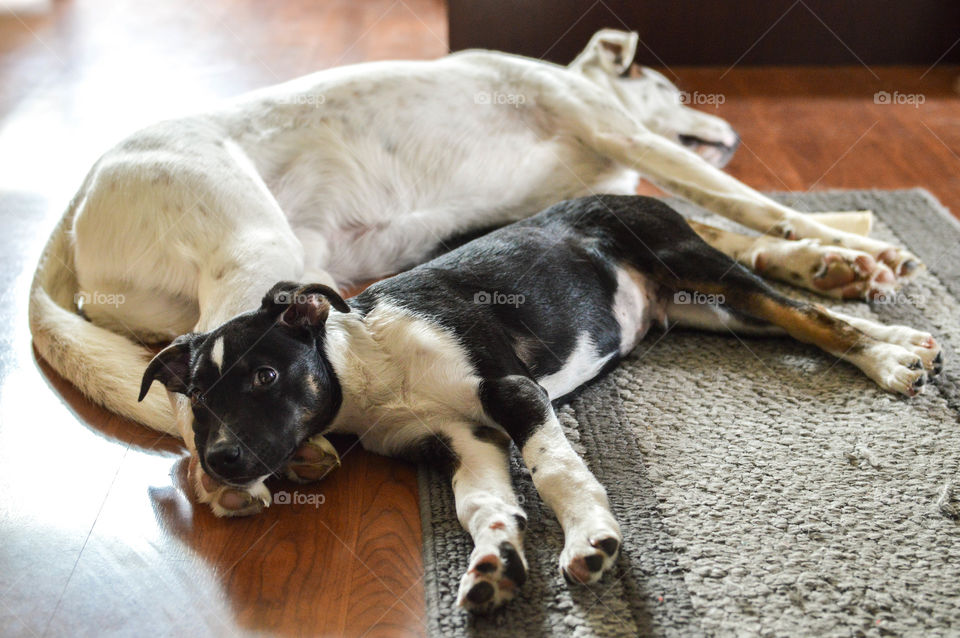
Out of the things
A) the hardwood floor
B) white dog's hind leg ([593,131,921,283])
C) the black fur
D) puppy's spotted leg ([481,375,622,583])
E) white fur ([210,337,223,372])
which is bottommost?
the hardwood floor

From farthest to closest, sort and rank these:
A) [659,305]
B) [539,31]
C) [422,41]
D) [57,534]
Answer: [422,41] < [539,31] < [659,305] < [57,534]

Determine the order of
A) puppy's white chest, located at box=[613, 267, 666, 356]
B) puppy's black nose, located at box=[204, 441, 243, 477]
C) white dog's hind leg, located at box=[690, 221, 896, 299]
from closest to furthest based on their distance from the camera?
1. puppy's black nose, located at box=[204, 441, 243, 477]
2. puppy's white chest, located at box=[613, 267, 666, 356]
3. white dog's hind leg, located at box=[690, 221, 896, 299]

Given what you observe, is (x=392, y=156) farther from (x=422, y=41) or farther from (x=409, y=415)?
(x=422, y=41)

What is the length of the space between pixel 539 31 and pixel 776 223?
7.02 feet

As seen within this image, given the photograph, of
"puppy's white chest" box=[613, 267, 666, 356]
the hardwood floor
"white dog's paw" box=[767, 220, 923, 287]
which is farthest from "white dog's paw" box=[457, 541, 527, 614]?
"white dog's paw" box=[767, 220, 923, 287]

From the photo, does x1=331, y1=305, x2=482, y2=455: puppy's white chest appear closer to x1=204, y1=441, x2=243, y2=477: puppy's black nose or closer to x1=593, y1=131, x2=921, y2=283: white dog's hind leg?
x1=204, y1=441, x2=243, y2=477: puppy's black nose

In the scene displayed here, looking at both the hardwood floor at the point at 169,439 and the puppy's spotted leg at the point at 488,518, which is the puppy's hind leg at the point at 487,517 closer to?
the puppy's spotted leg at the point at 488,518

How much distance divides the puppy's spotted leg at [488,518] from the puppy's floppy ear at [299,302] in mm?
414

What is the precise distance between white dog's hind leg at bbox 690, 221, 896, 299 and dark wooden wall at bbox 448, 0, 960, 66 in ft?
7.13

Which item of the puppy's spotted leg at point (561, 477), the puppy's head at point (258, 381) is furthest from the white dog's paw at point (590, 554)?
the puppy's head at point (258, 381)

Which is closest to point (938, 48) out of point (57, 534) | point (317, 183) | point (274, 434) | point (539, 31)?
point (539, 31)

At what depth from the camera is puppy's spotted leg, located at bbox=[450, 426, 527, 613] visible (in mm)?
1705

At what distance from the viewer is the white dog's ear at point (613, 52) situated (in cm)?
354

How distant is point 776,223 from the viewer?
298 cm
